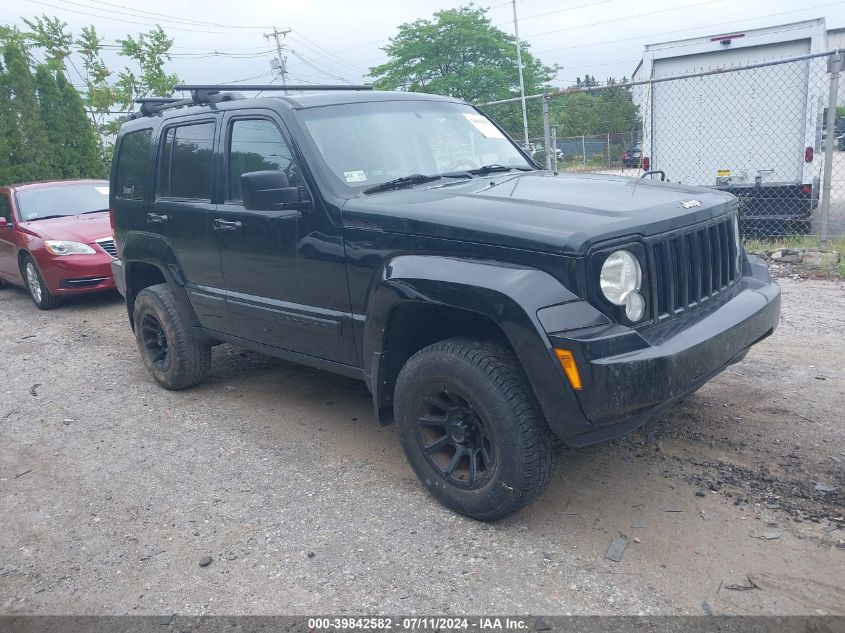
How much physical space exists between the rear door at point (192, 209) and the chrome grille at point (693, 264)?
280cm

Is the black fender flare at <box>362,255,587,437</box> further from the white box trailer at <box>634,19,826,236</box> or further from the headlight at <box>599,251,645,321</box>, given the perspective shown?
the white box trailer at <box>634,19,826,236</box>

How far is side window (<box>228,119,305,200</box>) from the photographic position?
405 cm

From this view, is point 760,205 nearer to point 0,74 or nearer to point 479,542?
point 479,542

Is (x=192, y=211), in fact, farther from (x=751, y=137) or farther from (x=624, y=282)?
(x=751, y=137)

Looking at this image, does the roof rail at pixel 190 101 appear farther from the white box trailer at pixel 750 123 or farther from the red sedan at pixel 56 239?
the white box trailer at pixel 750 123

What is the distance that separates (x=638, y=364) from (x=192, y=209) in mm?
3168

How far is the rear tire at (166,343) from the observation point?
521cm

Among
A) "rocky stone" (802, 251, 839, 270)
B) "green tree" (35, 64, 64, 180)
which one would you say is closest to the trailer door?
"rocky stone" (802, 251, 839, 270)

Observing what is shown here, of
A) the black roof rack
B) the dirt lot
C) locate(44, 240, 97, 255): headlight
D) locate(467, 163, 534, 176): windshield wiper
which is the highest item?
the black roof rack

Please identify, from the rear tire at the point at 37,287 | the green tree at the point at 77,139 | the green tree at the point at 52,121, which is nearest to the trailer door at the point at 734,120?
the rear tire at the point at 37,287

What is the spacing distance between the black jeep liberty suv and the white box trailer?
6264 millimetres

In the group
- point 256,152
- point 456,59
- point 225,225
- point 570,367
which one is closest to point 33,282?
point 225,225

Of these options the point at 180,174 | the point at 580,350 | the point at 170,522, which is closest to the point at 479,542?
the point at 580,350

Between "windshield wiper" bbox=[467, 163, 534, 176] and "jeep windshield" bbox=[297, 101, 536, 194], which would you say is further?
"windshield wiper" bbox=[467, 163, 534, 176]
